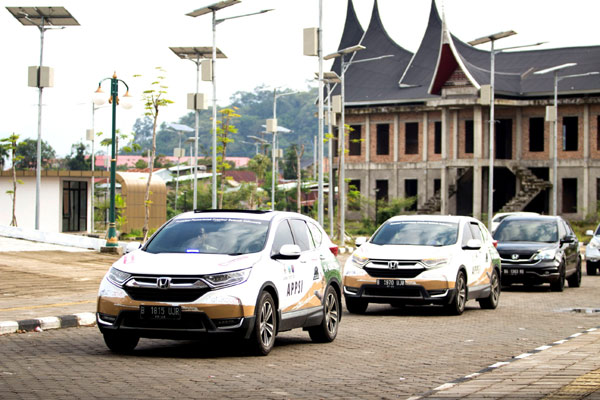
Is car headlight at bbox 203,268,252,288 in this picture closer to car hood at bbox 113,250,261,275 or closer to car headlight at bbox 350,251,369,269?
car hood at bbox 113,250,261,275

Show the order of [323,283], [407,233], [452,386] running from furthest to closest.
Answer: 1. [407,233]
2. [323,283]
3. [452,386]

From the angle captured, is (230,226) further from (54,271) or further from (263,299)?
(54,271)

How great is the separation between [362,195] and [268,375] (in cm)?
6230

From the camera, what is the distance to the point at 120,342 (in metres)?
11.6

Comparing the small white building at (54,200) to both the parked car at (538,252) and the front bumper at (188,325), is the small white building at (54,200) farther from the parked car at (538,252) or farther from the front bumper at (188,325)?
the front bumper at (188,325)

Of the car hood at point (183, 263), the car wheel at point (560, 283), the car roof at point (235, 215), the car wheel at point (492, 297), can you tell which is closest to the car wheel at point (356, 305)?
the car wheel at point (492, 297)

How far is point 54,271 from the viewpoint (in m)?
25.3

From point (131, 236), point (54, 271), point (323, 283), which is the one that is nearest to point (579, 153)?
point (131, 236)

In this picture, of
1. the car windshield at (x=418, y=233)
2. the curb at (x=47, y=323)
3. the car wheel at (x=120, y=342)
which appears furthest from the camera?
the car windshield at (x=418, y=233)

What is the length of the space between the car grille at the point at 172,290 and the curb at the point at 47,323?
135 inches

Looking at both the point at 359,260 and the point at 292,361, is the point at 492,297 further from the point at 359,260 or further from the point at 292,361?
the point at 292,361

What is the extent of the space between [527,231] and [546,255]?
1672 mm

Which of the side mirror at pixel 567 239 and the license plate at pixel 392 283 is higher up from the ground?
the side mirror at pixel 567 239

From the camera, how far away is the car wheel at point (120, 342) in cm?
1142
